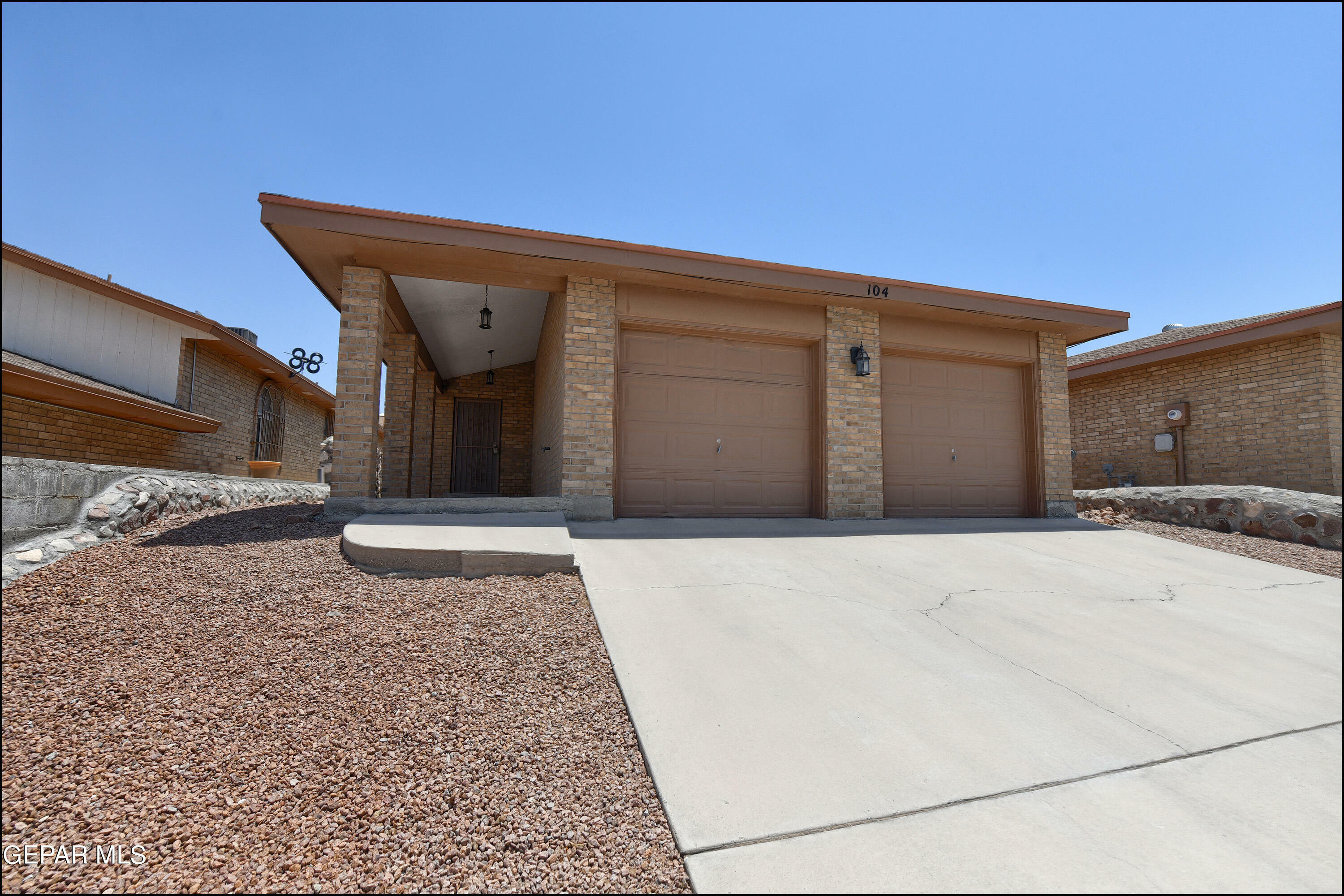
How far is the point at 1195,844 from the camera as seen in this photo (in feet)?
5.72

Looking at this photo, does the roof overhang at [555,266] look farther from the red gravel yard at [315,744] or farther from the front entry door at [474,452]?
the front entry door at [474,452]

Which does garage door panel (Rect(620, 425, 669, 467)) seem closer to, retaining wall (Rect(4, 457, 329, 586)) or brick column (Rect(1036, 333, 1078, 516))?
retaining wall (Rect(4, 457, 329, 586))

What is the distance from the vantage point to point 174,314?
9.46 m

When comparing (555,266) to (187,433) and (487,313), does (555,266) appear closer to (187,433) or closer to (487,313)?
(487,313)

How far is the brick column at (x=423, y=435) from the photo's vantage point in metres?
10.5

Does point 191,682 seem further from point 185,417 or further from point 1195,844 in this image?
point 185,417

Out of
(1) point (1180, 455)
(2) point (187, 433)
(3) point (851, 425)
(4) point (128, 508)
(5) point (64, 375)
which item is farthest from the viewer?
(2) point (187, 433)

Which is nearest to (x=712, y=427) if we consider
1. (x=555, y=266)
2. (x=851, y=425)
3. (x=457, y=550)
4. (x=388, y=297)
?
(x=851, y=425)

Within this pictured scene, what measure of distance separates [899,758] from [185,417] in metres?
11.6

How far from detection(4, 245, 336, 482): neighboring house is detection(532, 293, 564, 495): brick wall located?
5.65 meters

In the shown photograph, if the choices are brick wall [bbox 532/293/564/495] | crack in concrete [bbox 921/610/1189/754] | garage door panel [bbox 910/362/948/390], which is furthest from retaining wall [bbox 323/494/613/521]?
Answer: garage door panel [bbox 910/362/948/390]

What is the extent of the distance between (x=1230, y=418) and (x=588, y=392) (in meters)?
10.5

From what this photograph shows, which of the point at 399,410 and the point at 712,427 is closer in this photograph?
the point at 712,427

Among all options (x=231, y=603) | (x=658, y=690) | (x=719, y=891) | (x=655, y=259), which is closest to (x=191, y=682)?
(x=231, y=603)
